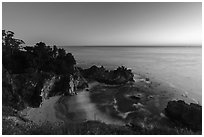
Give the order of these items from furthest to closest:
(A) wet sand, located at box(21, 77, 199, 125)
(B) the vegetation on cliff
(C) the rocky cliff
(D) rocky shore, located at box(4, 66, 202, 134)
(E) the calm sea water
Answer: (E) the calm sea water, (B) the vegetation on cliff, (C) the rocky cliff, (A) wet sand, located at box(21, 77, 199, 125), (D) rocky shore, located at box(4, 66, 202, 134)

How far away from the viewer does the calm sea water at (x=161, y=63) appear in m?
14.2

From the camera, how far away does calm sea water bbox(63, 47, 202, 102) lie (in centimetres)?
1422

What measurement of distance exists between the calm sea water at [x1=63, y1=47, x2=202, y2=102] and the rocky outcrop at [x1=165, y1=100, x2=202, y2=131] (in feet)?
9.26

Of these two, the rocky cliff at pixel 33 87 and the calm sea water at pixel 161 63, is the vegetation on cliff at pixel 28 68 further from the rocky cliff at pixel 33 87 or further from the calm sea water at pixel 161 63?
the calm sea water at pixel 161 63

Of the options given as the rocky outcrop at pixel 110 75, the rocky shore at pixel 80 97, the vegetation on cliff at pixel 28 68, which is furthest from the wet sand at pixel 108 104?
the vegetation on cliff at pixel 28 68

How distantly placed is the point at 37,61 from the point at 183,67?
1131 centimetres

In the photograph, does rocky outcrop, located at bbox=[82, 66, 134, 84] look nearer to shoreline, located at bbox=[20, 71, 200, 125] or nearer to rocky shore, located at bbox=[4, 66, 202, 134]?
rocky shore, located at bbox=[4, 66, 202, 134]

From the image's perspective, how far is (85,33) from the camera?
38.7 feet

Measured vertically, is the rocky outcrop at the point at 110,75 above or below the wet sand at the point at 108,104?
above

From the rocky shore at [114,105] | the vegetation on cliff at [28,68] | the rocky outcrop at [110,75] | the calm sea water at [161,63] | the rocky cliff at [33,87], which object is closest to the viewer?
the rocky shore at [114,105]

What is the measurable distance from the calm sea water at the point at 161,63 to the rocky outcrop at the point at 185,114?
282 cm

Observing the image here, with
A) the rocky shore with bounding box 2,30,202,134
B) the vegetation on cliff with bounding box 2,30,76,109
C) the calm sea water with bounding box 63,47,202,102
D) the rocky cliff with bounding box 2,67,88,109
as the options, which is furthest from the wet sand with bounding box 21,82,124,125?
the calm sea water with bounding box 63,47,202,102

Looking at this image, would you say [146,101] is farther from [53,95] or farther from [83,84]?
[53,95]

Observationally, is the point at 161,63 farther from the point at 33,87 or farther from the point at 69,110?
the point at 33,87
